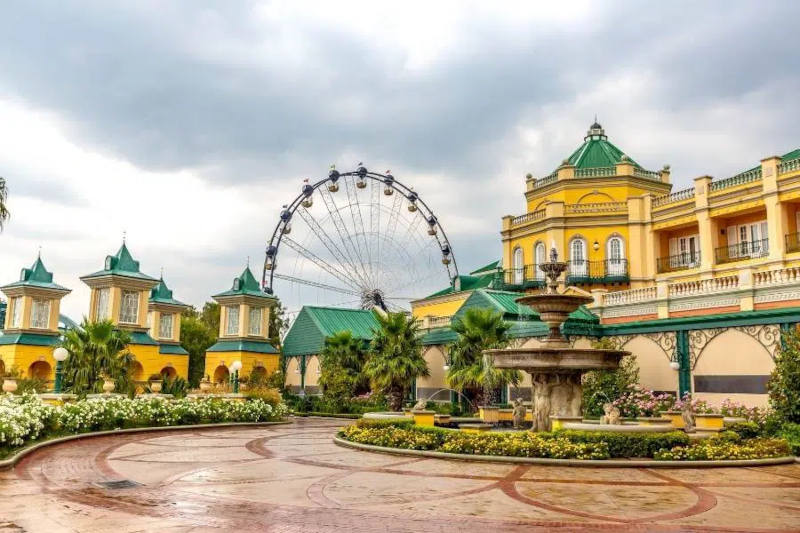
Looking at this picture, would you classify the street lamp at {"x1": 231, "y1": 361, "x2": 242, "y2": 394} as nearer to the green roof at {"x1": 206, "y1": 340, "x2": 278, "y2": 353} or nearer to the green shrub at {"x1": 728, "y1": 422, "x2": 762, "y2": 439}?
the green roof at {"x1": 206, "y1": 340, "x2": 278, "y2": 353}

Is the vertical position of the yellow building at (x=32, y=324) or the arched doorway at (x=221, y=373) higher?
the yellow building at (x=32, y=324)

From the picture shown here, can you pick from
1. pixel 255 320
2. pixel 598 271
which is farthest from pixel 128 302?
pixel 598 271

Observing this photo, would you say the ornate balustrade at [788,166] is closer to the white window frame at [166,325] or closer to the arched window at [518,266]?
the arched window at [518,266]

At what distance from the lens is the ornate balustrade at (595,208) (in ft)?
137

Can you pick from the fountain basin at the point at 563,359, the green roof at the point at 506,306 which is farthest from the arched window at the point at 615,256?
the fountain basin at the point at 563,359

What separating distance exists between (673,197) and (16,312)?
131 feet

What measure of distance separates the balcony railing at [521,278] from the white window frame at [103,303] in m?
24.7

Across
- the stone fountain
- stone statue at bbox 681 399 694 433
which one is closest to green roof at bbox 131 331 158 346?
the stone fountain

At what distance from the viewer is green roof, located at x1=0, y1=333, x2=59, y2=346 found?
141 ft

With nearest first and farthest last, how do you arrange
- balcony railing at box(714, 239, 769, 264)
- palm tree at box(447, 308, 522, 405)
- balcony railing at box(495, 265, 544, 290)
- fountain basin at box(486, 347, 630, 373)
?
fountain basin at box(486, 347, 630, 373) → palm tree at box(447, 308, 522, 405) → balcony railing at box(714, 239, 769, 264) → balcony railing at box(495, 265, 544, 290)

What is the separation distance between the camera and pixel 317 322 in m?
45.8

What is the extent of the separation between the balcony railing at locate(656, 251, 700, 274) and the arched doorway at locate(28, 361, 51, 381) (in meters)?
37.1

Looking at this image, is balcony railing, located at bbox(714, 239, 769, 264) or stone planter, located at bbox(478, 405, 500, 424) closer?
stone planter, located at bbox(478, 405, 500, 424)

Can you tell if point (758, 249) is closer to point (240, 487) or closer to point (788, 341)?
point (788, 341)
